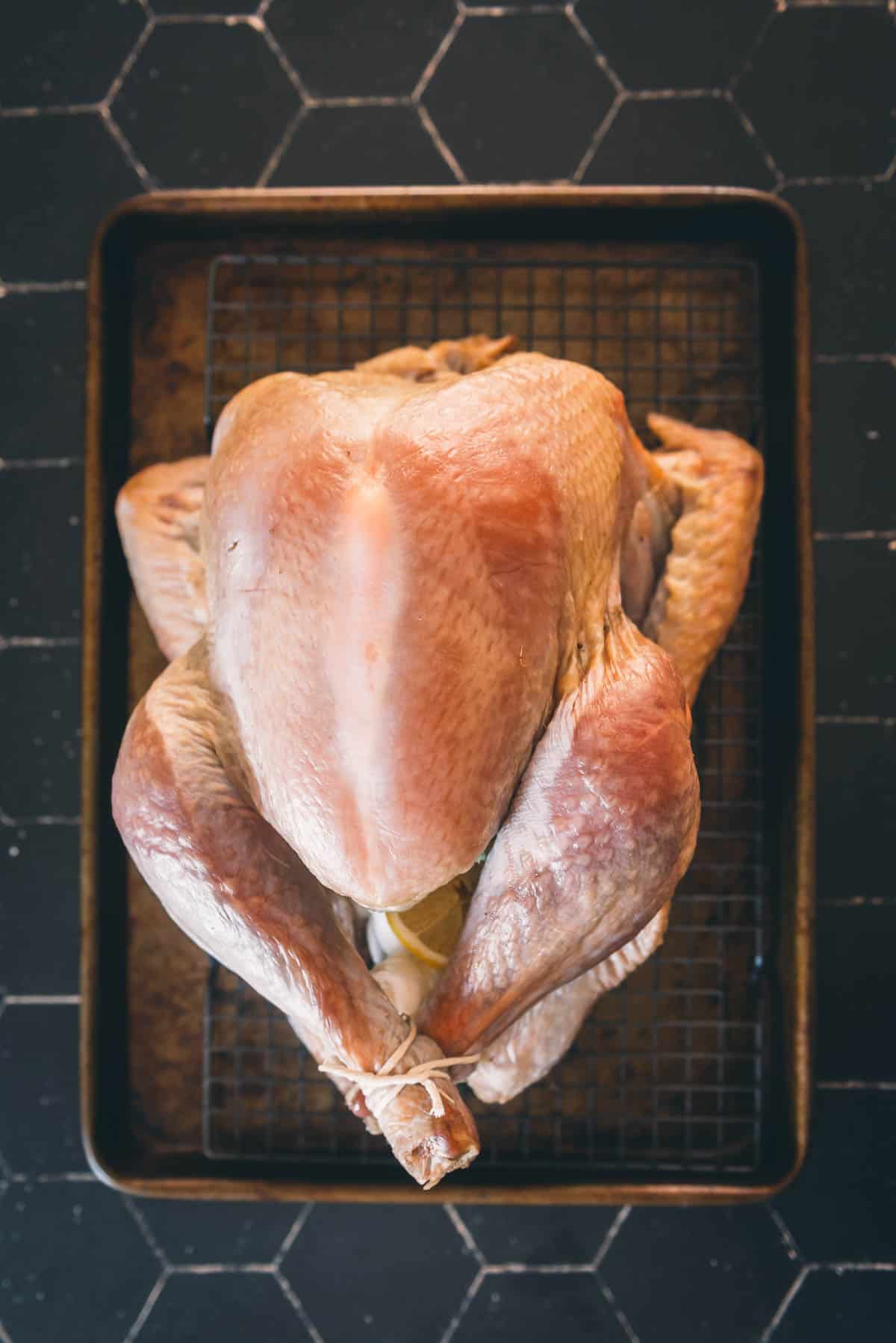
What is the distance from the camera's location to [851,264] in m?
1.25

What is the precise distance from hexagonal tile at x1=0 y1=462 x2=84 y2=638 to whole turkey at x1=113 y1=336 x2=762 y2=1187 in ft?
1.38

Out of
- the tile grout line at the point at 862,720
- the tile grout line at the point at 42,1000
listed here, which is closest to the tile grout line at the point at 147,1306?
the tile grout line at the point at 42,1000

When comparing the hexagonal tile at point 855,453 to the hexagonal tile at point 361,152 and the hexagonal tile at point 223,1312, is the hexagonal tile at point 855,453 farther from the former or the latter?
the hexagonal tile at point 223,1312

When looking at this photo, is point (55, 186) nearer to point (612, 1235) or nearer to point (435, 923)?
point (435, 923)

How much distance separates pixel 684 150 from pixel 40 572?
2.88 feet

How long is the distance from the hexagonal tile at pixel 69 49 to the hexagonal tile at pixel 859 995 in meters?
1.22

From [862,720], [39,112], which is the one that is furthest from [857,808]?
[39,112]

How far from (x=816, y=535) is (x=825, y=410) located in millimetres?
141

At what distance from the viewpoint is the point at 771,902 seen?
1180mm

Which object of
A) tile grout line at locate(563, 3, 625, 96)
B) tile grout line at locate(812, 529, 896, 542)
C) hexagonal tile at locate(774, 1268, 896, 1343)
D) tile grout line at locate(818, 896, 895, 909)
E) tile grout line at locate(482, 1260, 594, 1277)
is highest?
tile grout line at locate(563, 3, 625, 96)

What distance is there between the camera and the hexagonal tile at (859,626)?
123cm

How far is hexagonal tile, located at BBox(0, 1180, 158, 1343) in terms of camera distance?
4.09ft

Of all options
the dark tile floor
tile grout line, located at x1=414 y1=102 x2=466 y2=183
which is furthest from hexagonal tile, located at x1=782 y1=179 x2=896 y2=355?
tile grout line, located at x1=414 y1=102 x2=466 y2=183

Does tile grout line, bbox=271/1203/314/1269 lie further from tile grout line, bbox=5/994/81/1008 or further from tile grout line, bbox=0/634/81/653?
tile grout line, bbox=0/634/81/653
